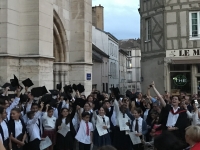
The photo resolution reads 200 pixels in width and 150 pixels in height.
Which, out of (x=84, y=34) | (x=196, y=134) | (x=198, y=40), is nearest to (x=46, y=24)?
(x=84, y=34)

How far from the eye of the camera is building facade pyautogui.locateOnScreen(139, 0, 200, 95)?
72.6ft

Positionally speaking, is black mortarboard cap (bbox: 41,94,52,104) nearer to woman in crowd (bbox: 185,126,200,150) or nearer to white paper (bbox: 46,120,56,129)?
white paper (bbox: 46,120,56,129)

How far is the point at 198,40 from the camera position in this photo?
72.2 ft

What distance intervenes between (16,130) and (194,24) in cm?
1655

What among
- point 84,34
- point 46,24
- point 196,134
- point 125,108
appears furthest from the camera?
point 84,34

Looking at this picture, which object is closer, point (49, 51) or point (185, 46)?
point (49, 51)

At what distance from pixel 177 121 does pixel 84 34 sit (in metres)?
9.72

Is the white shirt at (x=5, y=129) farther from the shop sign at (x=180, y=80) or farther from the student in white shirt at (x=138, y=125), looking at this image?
the shop sign at (x=180, y=80)

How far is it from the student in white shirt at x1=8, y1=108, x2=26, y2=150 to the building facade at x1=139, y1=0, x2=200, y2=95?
15.6 metres

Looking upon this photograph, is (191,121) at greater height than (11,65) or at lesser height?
lesser

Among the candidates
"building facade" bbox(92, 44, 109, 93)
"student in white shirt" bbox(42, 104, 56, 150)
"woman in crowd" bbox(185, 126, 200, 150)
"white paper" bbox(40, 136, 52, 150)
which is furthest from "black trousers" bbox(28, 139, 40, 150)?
"building facade" bbox(92, 44, 109, 93)

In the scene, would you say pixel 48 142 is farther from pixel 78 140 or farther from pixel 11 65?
pixel 11 65

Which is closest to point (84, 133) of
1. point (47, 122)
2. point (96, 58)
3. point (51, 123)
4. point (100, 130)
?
point (100, 130)

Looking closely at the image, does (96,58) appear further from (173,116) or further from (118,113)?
(173,116)
